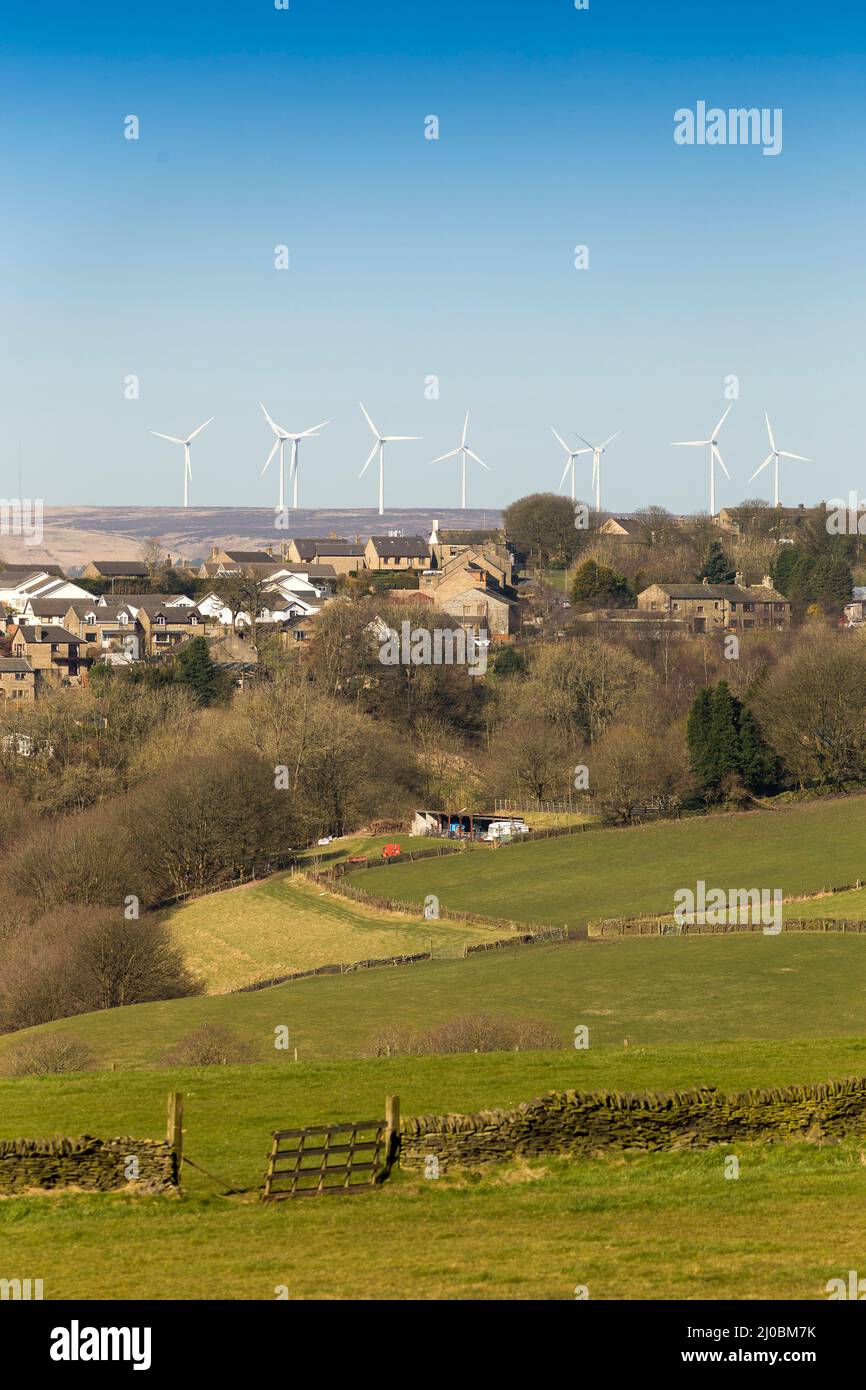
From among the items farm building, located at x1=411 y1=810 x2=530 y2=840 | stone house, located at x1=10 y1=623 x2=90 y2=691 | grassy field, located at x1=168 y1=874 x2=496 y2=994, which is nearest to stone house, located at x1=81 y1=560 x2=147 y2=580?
stone house, located at x1=10 y1=623 x2=90 y2=691

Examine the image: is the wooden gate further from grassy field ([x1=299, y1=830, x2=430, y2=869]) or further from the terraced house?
the terraced house

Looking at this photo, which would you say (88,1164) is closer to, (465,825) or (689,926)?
(689,926)

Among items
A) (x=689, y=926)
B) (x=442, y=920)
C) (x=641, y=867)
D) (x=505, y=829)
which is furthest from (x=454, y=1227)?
(x=505, y=829)

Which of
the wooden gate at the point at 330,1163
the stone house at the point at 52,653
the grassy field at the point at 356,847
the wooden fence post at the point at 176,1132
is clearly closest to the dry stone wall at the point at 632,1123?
the wooden gate at the point at 330,1163

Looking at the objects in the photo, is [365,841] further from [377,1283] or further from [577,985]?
[377,1283]

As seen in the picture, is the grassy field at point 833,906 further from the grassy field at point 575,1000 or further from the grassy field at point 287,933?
the grassy field at point 287,933

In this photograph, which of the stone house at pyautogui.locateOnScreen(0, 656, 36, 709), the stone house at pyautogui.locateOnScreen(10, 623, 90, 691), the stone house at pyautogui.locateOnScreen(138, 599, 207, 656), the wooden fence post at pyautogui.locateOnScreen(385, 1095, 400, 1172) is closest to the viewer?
the wooden fence post at pyautogui.locateOnScreen(385, 1095, 400, 1172)

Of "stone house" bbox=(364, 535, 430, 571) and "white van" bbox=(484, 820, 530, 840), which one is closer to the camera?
"white van" bbox=(484, 820, 530, 840)
